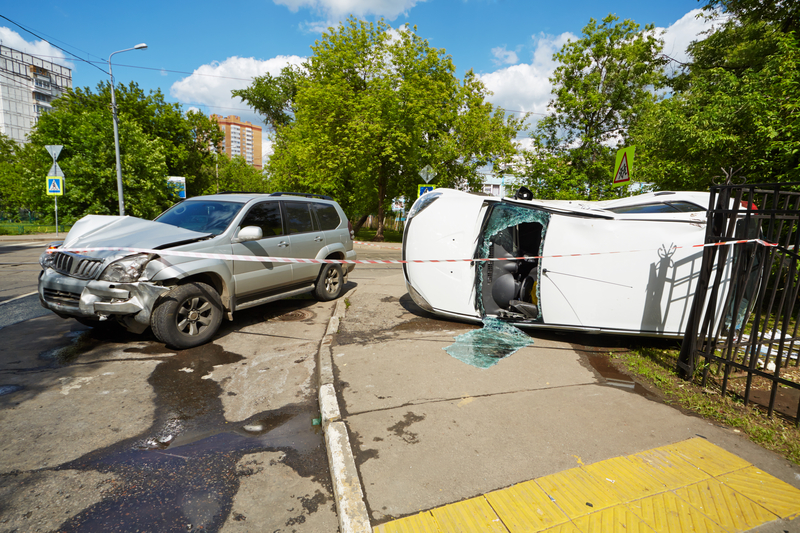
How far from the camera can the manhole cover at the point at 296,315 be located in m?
6.52

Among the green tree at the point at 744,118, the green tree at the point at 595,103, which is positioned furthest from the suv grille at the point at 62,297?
the green tree at the point at 595,103

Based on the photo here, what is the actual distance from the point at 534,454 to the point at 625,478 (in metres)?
0.58

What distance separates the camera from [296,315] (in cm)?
677

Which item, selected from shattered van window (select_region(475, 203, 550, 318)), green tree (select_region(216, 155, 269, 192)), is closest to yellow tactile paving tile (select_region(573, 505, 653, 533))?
shattered van window (select_region(475, 203, 550, 318))

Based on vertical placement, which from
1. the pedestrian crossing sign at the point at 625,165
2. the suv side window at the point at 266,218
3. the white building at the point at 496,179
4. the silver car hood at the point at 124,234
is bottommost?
the silver car hood at the point at 124,234

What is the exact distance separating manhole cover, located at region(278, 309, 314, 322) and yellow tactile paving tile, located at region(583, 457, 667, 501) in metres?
4.81

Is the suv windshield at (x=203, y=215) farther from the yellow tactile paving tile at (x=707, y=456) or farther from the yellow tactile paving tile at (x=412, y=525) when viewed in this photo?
the yellow tactile paving tile at (x=707, y=456)

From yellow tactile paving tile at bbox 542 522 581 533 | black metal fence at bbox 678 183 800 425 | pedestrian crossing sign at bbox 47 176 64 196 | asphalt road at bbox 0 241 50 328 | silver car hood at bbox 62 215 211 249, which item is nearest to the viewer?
yellow tactile paving tile at bbox 542 522 581 533

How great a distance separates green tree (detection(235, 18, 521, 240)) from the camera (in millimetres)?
21188

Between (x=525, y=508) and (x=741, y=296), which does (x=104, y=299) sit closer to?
(x=525, y=508)

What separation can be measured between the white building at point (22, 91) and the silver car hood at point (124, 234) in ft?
358

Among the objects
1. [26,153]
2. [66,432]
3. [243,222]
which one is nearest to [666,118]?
[243,222]

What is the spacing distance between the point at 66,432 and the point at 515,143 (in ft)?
85.3

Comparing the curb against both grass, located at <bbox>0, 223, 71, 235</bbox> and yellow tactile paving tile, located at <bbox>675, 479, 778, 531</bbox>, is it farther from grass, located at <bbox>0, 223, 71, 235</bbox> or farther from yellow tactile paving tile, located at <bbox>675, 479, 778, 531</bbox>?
grass, located at <bbox>0, 223, 71, 235</bbox>
